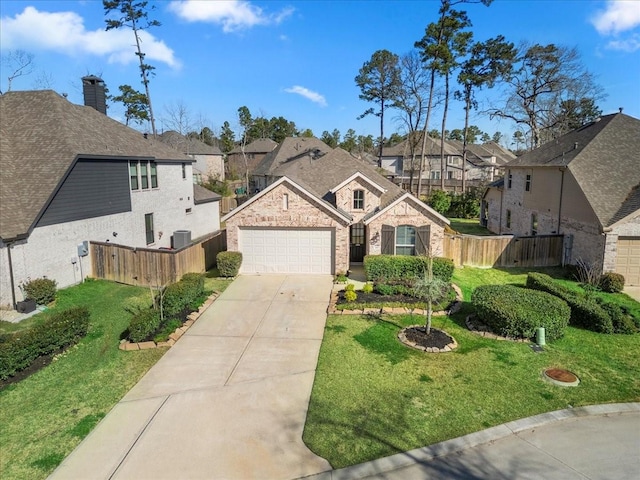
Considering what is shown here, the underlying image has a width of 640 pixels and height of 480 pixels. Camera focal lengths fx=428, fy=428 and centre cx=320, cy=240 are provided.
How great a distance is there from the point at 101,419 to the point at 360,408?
5.13m

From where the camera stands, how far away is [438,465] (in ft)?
23.2

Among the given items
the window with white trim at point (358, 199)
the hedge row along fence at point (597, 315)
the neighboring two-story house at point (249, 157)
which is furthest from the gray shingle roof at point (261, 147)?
the hedge row along fence at point (597, 315)

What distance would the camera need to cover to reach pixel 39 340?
10.5m

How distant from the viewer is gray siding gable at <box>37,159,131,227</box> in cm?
1578

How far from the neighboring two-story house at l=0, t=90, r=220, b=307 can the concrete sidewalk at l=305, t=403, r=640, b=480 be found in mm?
12919

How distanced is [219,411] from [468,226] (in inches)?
1148

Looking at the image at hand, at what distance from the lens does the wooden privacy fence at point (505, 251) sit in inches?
828

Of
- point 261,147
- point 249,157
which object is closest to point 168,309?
point 261,147

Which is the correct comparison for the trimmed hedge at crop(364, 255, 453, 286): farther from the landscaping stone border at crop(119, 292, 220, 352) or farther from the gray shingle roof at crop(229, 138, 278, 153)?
the gray shingle roof at crop(229, 138, 278, 153)

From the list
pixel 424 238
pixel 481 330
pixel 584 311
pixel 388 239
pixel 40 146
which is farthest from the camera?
pixel 388 239

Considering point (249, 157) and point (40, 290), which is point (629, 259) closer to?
point (40, 290)

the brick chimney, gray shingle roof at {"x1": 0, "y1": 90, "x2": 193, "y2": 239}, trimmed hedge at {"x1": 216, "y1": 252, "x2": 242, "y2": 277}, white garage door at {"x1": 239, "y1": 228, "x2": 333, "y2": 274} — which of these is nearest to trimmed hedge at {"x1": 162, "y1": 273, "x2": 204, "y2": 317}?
trimmed hedge at {"x1": 216, "y1": 252, "x2": 242, "y2": 277}

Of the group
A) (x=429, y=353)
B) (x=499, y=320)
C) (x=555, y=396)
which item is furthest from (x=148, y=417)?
(x=499, y=320)

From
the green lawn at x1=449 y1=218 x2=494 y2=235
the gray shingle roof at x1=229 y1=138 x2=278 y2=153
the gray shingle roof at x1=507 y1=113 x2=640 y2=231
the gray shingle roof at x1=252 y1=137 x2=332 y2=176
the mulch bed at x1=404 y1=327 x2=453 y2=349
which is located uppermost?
the gray shingle roof at x1=229 y1=138 x2=278 y2=153
